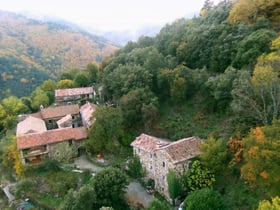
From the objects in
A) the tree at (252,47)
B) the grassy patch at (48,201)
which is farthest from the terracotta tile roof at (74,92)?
the tree at (252,47)

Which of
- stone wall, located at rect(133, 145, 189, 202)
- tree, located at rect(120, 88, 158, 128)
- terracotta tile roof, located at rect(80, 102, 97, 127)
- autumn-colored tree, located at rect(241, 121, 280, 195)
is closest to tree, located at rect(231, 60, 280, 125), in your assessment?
autumn-colored tree, located at rect(241, 121, 280, 195)

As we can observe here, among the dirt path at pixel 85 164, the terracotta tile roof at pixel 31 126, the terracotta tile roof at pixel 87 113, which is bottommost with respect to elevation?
the dirt path at pixel 85 164

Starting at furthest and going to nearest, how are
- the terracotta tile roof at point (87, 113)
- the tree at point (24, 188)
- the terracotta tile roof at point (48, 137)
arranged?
the terracotta tile roof at point (87, 113) → the terracotta tile roof at point (48, 137) → the tree at point (24, 188)

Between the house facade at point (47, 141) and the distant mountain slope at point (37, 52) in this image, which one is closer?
the house facade at point (47, 141)

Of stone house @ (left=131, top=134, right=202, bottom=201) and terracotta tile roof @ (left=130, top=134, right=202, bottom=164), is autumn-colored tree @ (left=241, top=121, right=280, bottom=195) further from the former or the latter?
stone house @ (left=131, top=134, right=202, bottom=201)

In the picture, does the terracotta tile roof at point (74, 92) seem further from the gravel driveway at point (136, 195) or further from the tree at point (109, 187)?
the tree at point (109, 187)

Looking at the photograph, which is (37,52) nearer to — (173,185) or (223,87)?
(223,87)

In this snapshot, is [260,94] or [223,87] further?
[223,87]

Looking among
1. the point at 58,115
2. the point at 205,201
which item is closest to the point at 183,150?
the point at 205,201
